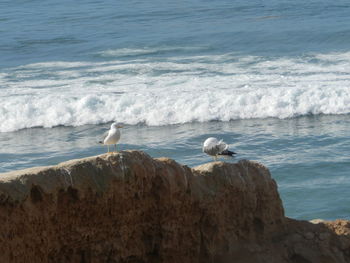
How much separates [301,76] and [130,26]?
12.1 meters

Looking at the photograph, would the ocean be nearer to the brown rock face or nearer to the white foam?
the white foam

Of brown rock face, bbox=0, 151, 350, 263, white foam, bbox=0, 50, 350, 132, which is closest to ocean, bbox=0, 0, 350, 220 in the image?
white foam, bbox=0, 50, 350, 132

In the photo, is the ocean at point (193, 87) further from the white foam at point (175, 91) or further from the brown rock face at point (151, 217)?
the brown rock face at point (151, 217)

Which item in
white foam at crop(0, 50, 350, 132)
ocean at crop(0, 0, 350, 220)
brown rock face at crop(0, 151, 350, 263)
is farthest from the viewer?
white foam at crop(0, 50, 350, 132)

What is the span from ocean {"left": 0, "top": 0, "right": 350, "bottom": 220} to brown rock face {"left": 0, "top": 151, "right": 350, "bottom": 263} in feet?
12.9

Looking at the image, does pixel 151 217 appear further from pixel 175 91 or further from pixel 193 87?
pixel 193 87

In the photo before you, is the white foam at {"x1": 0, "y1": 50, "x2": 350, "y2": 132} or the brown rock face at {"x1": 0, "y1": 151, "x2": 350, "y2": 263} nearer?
the brown rock face at {"x1": 0, "y1": 151, "x2": 350, "y2": 263}

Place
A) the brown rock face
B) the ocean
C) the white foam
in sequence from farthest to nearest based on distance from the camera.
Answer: the white foam, the ocean, the brown rock face

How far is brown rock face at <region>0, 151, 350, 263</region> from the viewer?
751cm

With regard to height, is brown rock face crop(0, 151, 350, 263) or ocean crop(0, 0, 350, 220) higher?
brown rock face crop(0, 151, 350, 263)

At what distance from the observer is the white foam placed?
19969 millimetres

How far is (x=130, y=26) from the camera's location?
110ft

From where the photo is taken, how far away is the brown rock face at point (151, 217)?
751 cm

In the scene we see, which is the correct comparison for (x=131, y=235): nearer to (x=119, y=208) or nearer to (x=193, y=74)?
(x=119, y=208)
